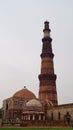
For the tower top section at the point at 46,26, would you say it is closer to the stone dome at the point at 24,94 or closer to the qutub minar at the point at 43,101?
the qutub minar at the point at 43,101

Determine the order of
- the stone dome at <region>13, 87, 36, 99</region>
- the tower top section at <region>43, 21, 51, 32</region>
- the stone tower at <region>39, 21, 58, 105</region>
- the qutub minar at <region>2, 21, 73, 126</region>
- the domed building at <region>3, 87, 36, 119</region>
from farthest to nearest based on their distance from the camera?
1. the tower top section at <region>43, 21, 51, 32</region>
2. the stone dome at <region>13, 87, 36, 99</region>
3. the stone tower at <region>39, 21, 58, 105</region>
4. the domed building at <region>3, 87, 36, 119</region>
5. the qutub minar at <region>2, 21, 73, 126</region>

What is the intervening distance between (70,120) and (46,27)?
20149mm

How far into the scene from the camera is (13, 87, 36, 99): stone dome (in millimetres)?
52781

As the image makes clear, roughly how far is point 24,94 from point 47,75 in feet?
17.3

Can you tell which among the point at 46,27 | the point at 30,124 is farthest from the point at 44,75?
the point at 30,124

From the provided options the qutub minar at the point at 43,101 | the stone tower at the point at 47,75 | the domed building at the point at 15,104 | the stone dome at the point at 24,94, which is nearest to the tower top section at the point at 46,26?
the qutub minar at the point at 43,101

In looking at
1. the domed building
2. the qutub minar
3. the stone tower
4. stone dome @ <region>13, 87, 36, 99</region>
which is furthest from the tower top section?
the domed building

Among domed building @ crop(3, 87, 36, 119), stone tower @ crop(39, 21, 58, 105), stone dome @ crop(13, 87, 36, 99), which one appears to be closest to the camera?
domed building @ crop(3, 87, 36, 119)

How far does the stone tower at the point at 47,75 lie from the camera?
52.7 meters

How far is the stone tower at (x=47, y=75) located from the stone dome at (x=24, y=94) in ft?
6.05

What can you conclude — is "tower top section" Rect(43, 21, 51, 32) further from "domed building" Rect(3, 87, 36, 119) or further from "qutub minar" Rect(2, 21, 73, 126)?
"domed building" Rect(3, 87, 36, 119)

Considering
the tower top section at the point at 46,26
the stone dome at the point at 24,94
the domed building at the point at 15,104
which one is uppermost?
the tower top section at the point at 46,26

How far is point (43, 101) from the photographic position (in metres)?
52.5

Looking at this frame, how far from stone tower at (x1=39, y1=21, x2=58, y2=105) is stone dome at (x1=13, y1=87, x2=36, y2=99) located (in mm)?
1845
